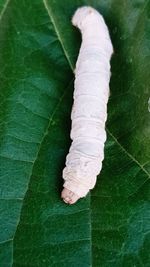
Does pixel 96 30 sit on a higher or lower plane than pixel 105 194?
higher

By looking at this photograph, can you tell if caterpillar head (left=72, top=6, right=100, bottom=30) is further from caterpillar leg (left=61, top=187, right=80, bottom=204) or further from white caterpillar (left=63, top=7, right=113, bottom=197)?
caterpillar leg (left=61, top=187, right=80, bottom=204)

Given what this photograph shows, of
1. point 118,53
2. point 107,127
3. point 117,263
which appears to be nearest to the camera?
point 117,263

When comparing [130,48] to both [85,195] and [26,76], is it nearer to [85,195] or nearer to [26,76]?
[26,76]

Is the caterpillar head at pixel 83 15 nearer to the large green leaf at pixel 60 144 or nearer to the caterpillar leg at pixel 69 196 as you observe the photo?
the large green leaf at pixel 60 144

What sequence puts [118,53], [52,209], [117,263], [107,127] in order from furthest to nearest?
[118,53] < [107,127] < [52,209] < [117,263]

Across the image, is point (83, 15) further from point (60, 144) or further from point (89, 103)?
point (60, 144)

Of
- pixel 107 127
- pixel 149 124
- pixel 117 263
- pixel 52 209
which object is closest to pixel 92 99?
pixel 107 127

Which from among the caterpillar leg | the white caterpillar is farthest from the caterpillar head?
the caterpillar leg
